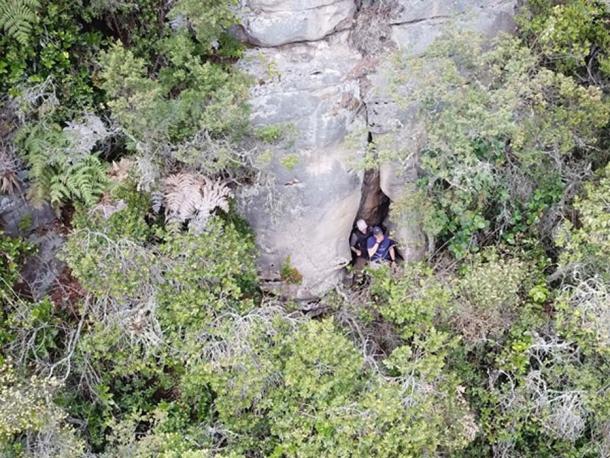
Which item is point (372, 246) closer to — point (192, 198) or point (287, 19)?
point (192, 198)

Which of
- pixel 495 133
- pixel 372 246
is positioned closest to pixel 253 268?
pixel 372 246

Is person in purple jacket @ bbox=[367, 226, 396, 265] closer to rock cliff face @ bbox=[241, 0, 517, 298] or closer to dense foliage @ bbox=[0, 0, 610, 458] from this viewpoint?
rock cliff face @ bbox=[241, 0, 517, 298]

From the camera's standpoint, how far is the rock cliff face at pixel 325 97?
9.45 meters

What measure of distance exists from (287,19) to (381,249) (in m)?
4.39

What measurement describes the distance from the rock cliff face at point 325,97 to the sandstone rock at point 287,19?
0.02 meters

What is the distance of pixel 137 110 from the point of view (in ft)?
27.1

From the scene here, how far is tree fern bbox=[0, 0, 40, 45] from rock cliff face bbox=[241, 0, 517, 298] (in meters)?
3.12

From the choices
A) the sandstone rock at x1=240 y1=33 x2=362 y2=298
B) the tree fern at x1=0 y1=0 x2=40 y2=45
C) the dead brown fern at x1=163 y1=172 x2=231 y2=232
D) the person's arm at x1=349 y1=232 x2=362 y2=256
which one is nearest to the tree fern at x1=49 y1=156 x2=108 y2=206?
the dead brown fern at x1=163 y1=172 x2=231 y2=232

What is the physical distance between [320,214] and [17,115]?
5031 mm

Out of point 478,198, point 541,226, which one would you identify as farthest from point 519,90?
point 541,226

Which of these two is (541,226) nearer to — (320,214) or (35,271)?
(320,214)

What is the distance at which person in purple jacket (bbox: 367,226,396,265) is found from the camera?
10914mm

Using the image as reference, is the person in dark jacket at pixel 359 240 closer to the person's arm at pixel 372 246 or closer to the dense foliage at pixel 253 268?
the person's arm at pixel 372 246

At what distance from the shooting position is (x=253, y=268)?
9.29m
